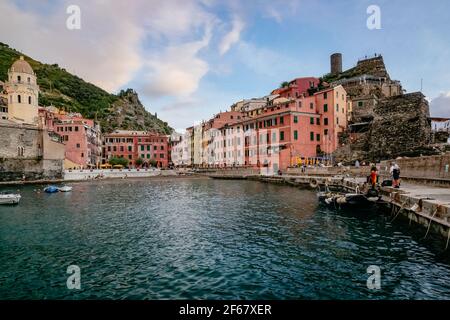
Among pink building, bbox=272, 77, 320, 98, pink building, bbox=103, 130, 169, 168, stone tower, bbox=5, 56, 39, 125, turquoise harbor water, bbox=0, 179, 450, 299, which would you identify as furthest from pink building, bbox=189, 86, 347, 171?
stone tower, bbox=5, 56, 39, 125

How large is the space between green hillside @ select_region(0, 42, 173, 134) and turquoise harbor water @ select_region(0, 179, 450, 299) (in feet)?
456

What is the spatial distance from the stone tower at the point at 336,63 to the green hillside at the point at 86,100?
107 meters

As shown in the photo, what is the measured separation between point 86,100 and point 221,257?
186 m

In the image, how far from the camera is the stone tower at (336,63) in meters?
116

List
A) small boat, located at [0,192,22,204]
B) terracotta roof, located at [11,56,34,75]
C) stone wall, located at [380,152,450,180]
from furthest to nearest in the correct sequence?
terracotta roof, located at [11,56,34,75] < small boat, located at [0,192,22,204] < stone wall, located at [380,152,450,180]

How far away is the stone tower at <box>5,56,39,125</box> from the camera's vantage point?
8612 cm

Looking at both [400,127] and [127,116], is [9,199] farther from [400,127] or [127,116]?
[127,116]

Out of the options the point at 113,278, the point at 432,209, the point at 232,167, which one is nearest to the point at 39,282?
the point at 113,278

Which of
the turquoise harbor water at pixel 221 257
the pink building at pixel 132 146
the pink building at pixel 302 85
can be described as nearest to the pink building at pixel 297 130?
the pink building at pixel 302 85

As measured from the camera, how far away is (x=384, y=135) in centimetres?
6131

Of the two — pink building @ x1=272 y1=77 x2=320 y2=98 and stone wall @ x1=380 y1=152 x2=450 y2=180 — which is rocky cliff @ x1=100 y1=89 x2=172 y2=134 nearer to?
pink building @ x1=272 y1=77 x2=320 y2=98

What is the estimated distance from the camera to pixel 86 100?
176m

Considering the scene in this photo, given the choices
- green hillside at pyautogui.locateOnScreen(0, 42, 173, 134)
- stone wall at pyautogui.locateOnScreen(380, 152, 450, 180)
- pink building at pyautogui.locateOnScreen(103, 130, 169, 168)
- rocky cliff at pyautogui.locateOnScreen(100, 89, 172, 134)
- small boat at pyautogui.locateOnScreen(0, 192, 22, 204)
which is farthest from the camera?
rocky cliff at pyautogui.locateOnScreen(100, 89, 172, 134)

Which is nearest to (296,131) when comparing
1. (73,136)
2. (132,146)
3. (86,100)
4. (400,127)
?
(400,127)
